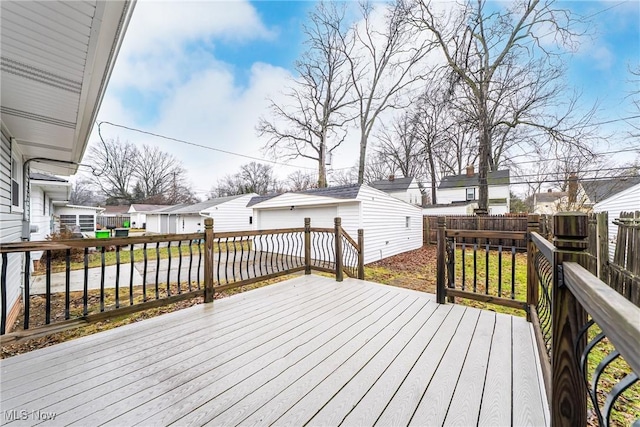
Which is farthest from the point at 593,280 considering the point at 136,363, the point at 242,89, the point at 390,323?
the point at 242,89

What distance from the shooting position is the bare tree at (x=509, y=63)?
415 inches

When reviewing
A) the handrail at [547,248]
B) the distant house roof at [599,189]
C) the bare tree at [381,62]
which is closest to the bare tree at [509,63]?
the bare tree at [381,62]

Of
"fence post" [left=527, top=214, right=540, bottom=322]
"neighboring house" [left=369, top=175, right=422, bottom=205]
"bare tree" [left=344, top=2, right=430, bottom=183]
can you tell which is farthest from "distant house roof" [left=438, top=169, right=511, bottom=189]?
"fence post" [left=527, top=214, right=540, bottom=322]

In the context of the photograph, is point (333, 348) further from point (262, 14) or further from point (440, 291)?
point (262, 14)

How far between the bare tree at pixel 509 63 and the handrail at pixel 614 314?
13.4 m

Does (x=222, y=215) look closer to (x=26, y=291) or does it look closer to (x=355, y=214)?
(x=355, y=214)

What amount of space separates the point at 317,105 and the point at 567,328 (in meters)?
15.7

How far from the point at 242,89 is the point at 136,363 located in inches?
470

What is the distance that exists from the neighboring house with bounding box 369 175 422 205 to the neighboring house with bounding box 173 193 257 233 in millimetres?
10970

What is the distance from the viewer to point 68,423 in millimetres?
1450

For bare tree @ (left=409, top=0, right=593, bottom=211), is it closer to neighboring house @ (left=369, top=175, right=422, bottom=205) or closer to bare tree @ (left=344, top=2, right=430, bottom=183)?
bare tree @ (left=344, top=2, right=430, bottom=183)

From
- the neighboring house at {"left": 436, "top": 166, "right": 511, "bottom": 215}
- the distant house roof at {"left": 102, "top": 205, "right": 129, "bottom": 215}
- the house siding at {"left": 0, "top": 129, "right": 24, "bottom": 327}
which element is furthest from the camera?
the distant house roof at {"left": 102, "top": 205, "right": 129, "bottom": 215}

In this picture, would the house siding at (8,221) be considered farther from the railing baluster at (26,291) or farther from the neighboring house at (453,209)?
the neighboring house at (453,209)

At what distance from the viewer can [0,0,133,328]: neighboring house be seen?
1.58 metres
